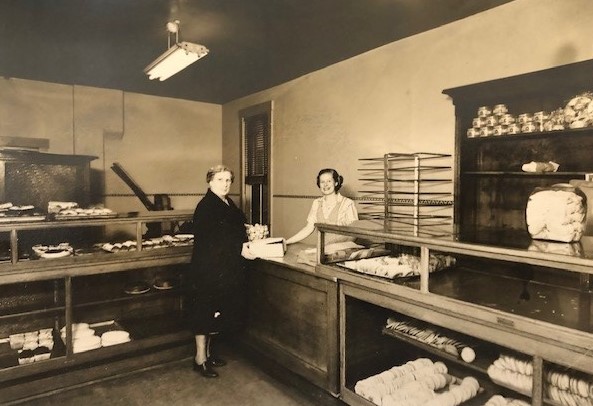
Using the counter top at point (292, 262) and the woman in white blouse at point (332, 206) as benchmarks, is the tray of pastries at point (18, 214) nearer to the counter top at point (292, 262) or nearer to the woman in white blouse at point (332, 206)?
the counter top at point (292, 262)

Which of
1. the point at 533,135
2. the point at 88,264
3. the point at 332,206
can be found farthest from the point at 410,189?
the point at 88,264

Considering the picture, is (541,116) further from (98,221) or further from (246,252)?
(98,221)

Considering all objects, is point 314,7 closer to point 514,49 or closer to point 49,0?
point 514,49

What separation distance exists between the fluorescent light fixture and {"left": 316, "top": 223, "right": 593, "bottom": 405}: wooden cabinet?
180 centimetres

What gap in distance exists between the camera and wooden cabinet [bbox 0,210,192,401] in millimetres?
3416

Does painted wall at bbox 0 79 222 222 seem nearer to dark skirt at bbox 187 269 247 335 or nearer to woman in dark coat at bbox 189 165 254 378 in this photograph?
woman in dark coat at bbox 189 165 254 378

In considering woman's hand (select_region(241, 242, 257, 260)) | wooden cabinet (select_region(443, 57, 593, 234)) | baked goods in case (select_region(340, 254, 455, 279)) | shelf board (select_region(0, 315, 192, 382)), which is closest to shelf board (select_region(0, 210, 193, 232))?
woman's hand (select_region(241, 242, 257, 260))

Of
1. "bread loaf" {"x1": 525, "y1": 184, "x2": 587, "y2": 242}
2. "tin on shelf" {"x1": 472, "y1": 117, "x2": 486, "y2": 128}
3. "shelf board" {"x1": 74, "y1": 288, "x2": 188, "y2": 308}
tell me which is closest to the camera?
"bread loaf" {"x1": 525, "y1": 184, "x2": 587, "y2": 242}

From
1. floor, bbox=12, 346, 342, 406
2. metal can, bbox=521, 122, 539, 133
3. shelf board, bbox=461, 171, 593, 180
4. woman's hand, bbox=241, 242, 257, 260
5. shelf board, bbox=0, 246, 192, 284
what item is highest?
metal can, bbox=521, 122, 539, 133

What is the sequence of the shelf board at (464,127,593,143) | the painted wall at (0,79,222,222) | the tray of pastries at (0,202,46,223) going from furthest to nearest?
the painted wall at (0,79,222,222), the tray of pastries at (0,202,46,223), the shelf board at (464,127,593,143)

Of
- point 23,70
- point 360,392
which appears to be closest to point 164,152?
point 23,70

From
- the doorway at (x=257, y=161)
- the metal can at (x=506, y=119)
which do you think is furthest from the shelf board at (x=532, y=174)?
the doorway at (x=257, y=161)

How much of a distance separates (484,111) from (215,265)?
260 centimetres

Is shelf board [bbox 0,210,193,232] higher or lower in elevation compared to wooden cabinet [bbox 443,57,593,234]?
lower
